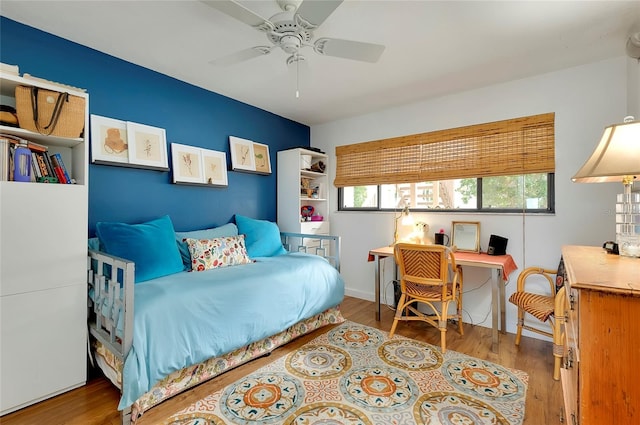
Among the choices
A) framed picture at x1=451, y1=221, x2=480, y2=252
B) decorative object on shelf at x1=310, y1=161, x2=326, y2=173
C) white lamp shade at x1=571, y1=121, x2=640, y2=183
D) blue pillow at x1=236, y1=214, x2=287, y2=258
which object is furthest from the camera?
decorative object on shelf at x1=310, y1=161, x2=326, y2=173

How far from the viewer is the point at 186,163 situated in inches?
112

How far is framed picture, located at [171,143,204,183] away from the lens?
275 centimetres

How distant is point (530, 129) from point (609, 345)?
2461mm

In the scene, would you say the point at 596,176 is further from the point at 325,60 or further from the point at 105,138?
the point at 105,138

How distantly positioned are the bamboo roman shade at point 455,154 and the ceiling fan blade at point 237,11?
2.25 m

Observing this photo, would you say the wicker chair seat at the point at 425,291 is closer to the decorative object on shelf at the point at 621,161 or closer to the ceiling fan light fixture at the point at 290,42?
the decorative object on shelf at the point at 621,161

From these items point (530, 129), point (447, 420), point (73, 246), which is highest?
point (530, 129)

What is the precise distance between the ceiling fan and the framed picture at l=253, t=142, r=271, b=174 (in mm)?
1556

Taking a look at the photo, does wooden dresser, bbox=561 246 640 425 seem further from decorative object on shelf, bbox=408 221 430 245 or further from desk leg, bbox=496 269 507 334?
decorative object on shelf, bbox=408 221 430 245

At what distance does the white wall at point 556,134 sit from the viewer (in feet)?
7.82

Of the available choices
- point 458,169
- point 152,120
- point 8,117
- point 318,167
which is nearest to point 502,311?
point 458,169

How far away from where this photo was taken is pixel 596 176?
46.3 inches

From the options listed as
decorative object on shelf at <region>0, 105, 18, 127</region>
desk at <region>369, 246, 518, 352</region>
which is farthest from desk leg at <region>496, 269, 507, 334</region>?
decorative object on shelf at <region>0, 105, 18, 127</region>

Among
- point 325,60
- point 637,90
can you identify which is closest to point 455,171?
point 637,90
